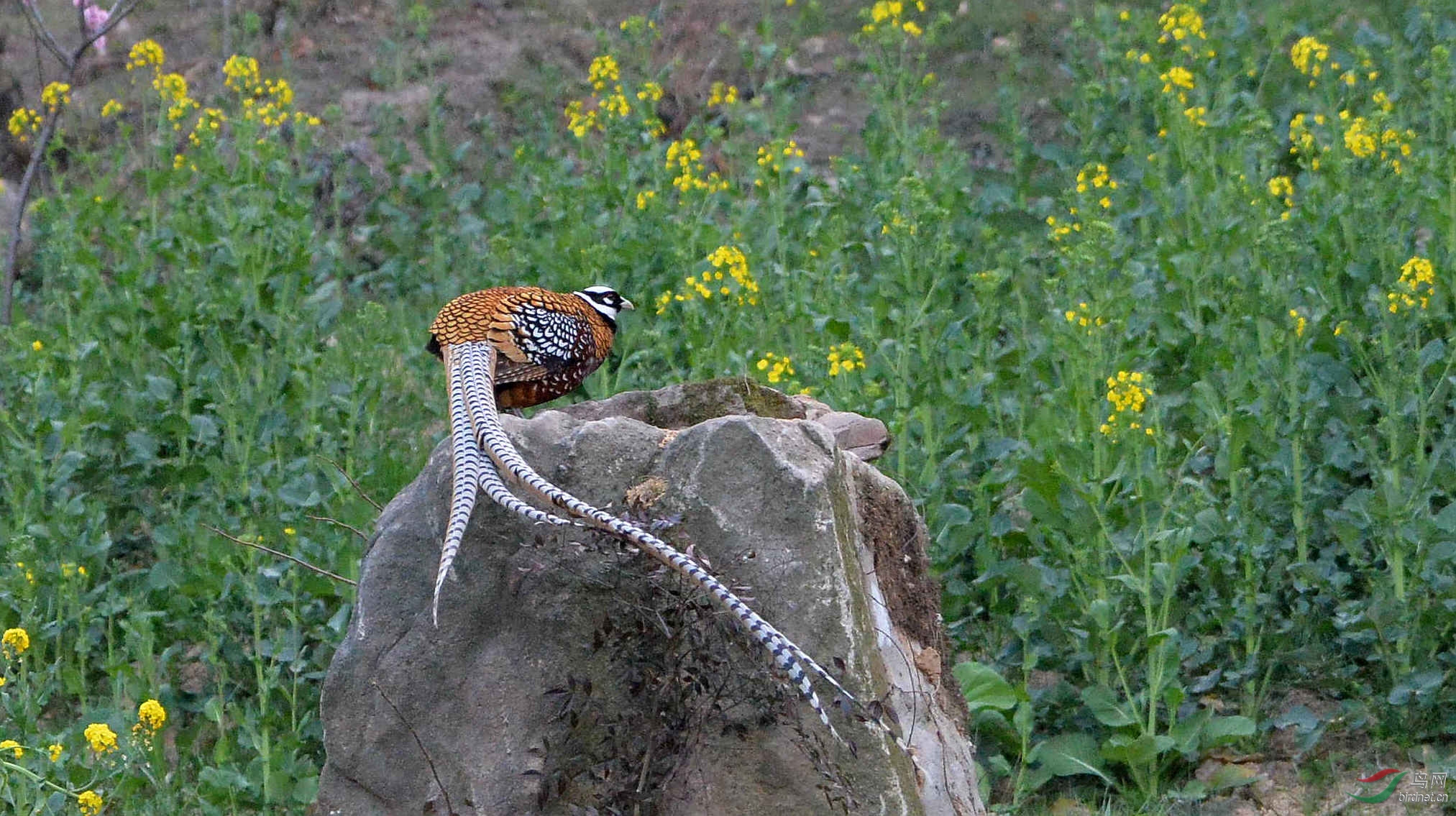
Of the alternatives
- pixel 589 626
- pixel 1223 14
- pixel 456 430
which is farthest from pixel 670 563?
pixel 1223 14

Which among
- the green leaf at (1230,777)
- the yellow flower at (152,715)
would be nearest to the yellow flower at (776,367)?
the green leaf at (1230,777)

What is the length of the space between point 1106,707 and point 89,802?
335 centimetres

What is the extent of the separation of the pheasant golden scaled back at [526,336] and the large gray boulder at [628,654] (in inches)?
42.8

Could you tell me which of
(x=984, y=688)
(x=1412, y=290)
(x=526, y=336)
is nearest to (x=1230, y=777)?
(x=984, y=688)

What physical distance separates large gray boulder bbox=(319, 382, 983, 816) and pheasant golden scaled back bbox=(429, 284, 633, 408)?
1086mm

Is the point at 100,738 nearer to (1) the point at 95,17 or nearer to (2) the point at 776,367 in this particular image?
(2) the point at 776,367

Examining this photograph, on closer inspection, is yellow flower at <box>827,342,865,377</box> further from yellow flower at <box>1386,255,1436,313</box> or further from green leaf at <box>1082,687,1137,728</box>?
yellow flower at <box>1386,255,1436,313</box>

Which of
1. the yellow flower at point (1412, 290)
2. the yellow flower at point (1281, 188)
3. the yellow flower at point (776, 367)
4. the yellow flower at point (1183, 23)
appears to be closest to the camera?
the yellow flower at point (1412, 290)

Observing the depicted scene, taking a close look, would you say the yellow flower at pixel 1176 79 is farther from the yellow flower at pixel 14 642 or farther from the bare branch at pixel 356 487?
the yellow flower at pixel 14 642

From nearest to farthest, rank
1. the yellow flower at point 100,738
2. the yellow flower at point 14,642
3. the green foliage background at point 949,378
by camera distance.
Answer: the yellow flower at point 100,738 → the yellow flower at point 14,642 → the green foliage background at point 949,378

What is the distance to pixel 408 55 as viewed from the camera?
1150 centimetres

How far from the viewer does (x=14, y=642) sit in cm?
523

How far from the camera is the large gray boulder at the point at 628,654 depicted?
3.98 m

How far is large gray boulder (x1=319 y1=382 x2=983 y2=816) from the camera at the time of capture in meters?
3.98
